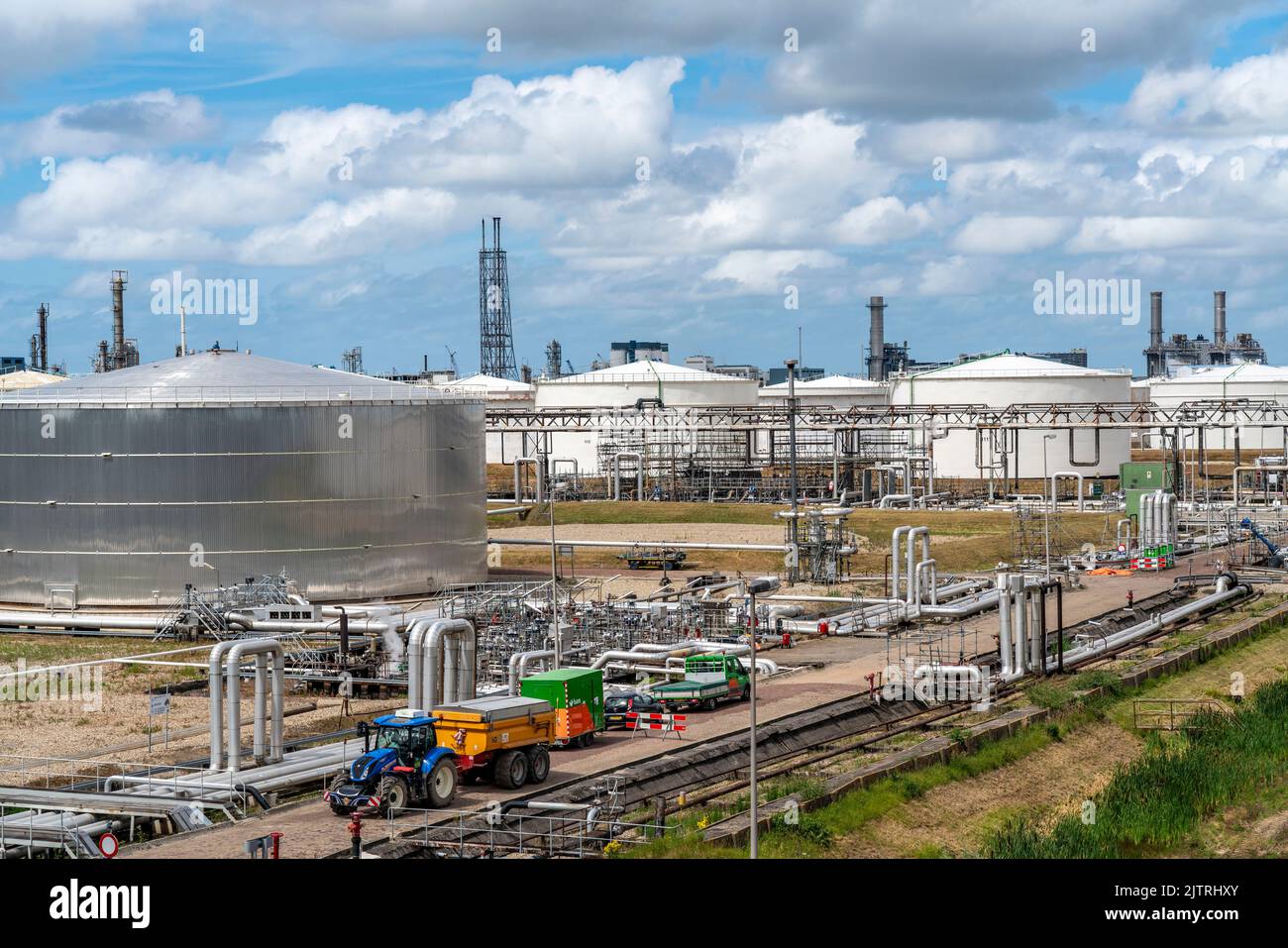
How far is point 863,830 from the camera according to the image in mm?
31125

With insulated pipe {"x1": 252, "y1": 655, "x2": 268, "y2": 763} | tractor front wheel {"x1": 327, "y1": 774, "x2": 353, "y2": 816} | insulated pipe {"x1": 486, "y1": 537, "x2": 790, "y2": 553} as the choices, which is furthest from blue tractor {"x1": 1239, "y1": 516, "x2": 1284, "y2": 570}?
tractor front wheel {"x1": 327, "y1": 774, "x2": 353, "y2": 816}

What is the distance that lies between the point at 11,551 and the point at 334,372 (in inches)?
585

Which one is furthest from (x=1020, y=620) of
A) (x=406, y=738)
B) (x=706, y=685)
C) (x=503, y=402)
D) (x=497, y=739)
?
(x=503, y=402)

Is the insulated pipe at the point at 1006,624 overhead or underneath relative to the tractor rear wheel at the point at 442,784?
overhead

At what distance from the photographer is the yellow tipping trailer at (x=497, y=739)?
31.2 m

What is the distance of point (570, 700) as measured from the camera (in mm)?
36344

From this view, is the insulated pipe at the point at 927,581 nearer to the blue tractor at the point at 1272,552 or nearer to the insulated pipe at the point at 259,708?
the blue tractor at the point at 1272,552

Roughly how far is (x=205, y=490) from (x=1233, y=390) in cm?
11508

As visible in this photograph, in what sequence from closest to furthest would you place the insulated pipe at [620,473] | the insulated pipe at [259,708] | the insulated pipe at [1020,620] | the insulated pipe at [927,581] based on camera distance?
1. the insulated pipe at [259,708]
2. the insulated pipe at [1020,620]
3. the insulated pipe at [927,581]
4. the insulated pipe at [620,473]

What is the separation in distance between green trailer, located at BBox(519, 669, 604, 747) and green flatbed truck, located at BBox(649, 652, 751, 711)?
3.81 m

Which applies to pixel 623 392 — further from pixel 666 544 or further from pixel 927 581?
pixel 927 581

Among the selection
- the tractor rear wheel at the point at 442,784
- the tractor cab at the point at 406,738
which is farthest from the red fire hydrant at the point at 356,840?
the tractor cab at the point at 406,738
